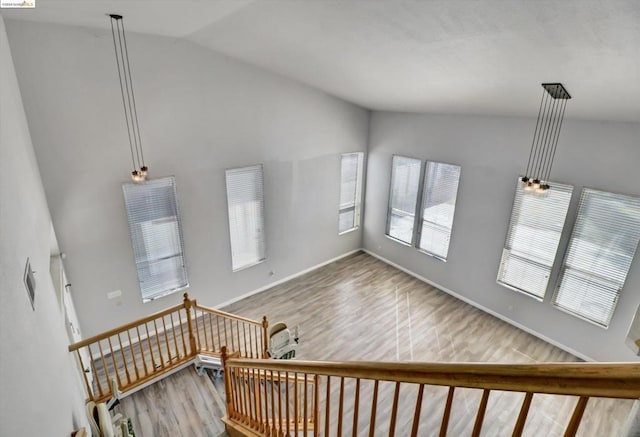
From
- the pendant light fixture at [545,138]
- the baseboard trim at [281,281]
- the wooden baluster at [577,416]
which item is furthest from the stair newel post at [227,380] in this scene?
the pendant light fixture at [545,138]

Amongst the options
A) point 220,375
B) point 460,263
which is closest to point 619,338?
point 460,263

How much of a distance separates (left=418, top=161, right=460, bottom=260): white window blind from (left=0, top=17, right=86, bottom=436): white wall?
20.1ft

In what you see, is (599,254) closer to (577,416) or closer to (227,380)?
(577,416)

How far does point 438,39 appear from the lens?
123 inches

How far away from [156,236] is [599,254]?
6.62 metres

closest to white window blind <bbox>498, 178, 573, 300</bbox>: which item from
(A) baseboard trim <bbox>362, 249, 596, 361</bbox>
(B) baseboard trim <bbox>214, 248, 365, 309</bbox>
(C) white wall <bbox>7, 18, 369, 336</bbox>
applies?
(A) baseboard trim <bbox>362, 249, 596, 361</bbox>

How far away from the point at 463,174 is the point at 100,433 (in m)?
6.18

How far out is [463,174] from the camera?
5.99 metres

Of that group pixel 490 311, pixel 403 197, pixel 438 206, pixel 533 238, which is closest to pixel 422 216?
pixel 438 206

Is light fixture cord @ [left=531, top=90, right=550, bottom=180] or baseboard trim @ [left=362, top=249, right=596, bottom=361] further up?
light fixture cord @ [left=531, top=90, right=550, bottom=180]

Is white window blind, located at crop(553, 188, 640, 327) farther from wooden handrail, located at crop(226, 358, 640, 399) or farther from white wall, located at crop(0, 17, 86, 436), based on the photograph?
white wall, located at crop(0, 17, 86, 436)

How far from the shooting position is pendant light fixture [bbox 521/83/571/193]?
13.2 feet

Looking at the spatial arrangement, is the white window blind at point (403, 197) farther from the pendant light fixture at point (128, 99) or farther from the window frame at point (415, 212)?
the pendant light fixture at point (128, 99)

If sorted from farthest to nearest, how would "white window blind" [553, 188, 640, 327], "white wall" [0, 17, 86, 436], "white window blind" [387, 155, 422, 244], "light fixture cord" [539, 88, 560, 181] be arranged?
1. "white window blind" [387, 155, 422, 244]
2. "light fixture cord" [539, 88, 560, 181]
3. "white window blind" [553, 188, 640, 327]
4. "white wall" [0, 17, 86, 436]
